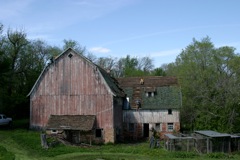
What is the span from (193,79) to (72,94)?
17750mm

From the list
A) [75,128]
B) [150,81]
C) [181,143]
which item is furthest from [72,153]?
[150,81]

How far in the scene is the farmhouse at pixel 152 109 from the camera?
44750mm

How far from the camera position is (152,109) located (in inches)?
1781

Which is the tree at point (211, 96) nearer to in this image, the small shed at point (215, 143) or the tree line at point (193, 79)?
the tree line at point (193, 79)

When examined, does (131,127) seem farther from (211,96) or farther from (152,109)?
(211,96)

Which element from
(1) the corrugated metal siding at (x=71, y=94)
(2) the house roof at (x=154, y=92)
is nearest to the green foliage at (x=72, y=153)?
(1) the corrugated metal siding at (x=71, y=94)

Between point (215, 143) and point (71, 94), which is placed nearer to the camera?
point (215, 143)

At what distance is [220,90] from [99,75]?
15.3 meters

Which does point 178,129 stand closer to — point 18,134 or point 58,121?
point 58,121

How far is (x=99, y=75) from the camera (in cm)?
4091

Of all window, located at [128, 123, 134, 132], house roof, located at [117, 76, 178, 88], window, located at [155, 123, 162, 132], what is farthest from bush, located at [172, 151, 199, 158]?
house roof, located at [117, 76, 178, 88]

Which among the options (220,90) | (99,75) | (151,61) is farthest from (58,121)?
(151,61)

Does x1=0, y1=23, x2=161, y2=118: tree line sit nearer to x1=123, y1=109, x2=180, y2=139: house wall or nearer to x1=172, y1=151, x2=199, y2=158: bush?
x1=123, y1=109, x2=180, y2=139: house wall

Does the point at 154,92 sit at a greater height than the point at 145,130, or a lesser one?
greater
